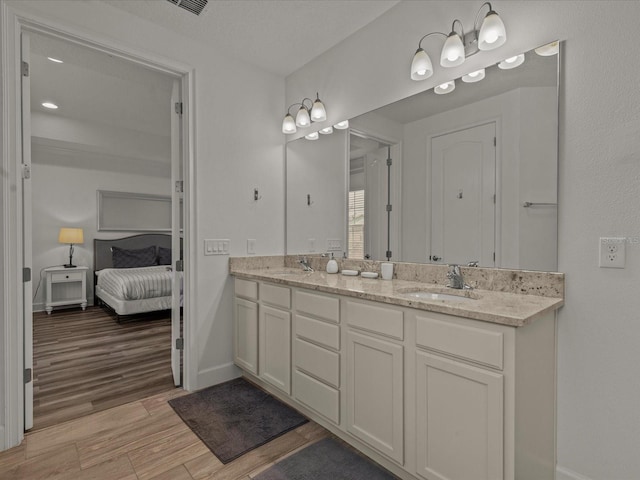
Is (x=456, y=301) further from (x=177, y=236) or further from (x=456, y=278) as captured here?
(x=177, y=236)

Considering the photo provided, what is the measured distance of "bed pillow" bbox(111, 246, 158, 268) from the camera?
19.4 feet

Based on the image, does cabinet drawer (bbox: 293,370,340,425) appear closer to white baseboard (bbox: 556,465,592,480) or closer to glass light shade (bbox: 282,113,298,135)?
white baseboard (bbox: 556,465,592,480)

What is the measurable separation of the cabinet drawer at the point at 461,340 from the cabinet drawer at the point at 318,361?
60 cm

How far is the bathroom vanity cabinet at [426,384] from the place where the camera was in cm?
123

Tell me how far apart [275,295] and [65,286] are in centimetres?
488

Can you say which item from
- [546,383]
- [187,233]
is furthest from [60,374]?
[546,383]

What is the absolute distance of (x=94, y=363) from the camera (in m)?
3.18

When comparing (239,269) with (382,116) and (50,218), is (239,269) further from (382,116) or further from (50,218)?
(50,218)

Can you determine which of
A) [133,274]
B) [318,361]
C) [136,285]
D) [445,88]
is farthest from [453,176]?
[133,274]

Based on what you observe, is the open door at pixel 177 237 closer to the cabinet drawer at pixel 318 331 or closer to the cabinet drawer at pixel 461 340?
the cabinet drawer at pixel 318 331

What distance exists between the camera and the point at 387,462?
1665mm

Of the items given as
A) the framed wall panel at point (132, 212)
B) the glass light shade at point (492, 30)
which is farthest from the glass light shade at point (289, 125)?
the framed wall panel at point (132, 212)

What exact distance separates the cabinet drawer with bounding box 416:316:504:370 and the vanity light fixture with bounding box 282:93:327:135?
1866 millimetres

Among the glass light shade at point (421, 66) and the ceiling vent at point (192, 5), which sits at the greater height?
the ceiling vent at point (192, 5)
